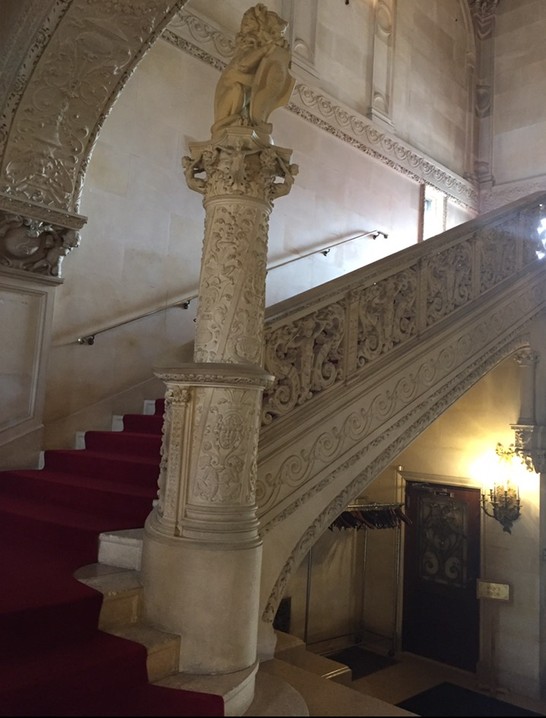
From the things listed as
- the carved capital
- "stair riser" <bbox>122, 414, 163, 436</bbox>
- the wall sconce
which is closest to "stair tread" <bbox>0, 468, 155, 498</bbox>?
"stair riser" <bbox>122, 414, 163, 436</bbox>

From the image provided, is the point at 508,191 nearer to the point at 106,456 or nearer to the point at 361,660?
the point at 361,660

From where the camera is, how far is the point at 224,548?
244 cm

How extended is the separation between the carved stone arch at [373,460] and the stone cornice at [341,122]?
152 inches

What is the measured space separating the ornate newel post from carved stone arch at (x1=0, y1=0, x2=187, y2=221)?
83.5 inches

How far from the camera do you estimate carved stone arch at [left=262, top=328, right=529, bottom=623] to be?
3004 mm

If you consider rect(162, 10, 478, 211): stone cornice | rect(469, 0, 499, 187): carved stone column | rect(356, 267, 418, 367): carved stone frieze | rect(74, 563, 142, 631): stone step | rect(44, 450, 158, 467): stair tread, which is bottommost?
rect(74, 563, 142, 631): stone step

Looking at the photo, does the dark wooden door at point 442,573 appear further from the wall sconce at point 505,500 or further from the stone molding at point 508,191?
the stone molding at point 508,191

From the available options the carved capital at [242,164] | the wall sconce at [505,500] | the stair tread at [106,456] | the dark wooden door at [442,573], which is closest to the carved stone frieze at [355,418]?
the stair tread at [106,456]

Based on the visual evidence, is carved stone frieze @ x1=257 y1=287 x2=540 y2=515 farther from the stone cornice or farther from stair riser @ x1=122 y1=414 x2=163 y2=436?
the stone cornice

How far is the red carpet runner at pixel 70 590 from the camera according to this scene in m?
2.01

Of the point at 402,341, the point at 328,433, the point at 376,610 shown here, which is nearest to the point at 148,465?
the point at 328,433

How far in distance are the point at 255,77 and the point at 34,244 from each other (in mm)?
2485

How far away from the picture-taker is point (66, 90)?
4582mm

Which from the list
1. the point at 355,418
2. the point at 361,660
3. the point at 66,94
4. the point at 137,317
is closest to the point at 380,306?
the point at 355,418
